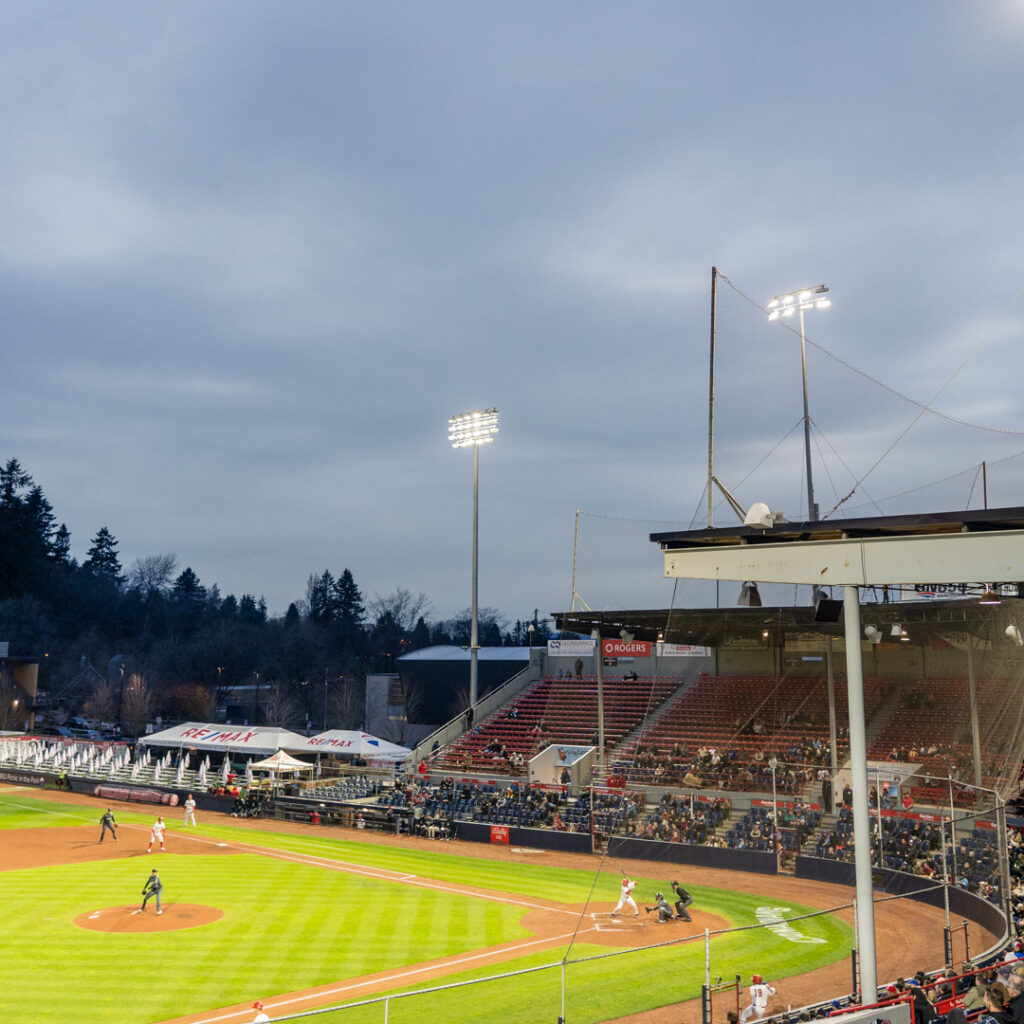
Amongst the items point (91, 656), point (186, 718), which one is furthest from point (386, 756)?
point (91, 656)

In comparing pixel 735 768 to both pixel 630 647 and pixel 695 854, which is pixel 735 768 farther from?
pixel 630 647

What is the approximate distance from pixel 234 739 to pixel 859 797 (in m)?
48.4

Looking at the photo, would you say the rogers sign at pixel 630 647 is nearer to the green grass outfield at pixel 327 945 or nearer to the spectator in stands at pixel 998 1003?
the green grass outfield at pixel 327 945

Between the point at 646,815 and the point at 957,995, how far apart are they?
24.5m

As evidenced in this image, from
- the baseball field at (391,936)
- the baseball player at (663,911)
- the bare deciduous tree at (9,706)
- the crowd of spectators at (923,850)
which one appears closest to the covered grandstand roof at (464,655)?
the bare deciduous tree at (9,706)

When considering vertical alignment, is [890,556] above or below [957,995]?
above

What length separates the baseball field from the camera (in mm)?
18828

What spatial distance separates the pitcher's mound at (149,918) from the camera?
24734 mm

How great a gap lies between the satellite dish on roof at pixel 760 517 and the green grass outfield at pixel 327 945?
6.73 m

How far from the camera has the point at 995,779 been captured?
24.2 metres

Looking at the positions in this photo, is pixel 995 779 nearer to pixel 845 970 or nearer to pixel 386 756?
pixel 845 970

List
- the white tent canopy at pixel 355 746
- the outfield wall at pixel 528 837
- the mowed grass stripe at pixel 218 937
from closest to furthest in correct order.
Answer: the mowed grass stripe at pixel 218 937
the outfield wall at pixel 528 837
the white tent canopy at pixel 355 746

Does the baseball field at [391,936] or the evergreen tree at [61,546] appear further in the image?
the evergreen tree at [61,546]

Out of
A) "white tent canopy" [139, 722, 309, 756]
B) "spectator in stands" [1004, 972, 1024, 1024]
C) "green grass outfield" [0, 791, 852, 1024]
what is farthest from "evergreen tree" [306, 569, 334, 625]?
"spectator in stands" [1004, 972, 1024, 1024]
